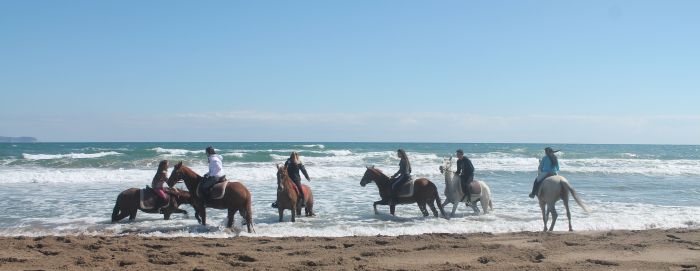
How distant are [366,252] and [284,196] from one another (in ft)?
11.7

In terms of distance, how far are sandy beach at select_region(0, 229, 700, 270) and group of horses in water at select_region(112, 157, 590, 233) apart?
1054 millimetres

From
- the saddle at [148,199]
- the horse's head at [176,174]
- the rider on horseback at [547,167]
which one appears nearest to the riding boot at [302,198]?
the horse's head at [176,174]

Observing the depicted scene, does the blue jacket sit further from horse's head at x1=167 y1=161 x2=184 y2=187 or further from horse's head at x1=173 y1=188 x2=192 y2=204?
horse's head at x1=173 y1=188 x2=192 y2=204

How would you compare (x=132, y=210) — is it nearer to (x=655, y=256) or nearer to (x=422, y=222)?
(x=422, y=222)

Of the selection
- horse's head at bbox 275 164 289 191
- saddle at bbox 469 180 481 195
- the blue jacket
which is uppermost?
the blue jacket

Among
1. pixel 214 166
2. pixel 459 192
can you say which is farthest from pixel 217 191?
pixel 459 192

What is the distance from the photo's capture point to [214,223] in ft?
35.6

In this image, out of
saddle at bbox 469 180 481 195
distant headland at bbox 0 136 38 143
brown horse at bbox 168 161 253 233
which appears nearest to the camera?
brown horse at bbox 168 161 253 233

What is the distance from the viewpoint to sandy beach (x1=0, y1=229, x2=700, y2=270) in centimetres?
693

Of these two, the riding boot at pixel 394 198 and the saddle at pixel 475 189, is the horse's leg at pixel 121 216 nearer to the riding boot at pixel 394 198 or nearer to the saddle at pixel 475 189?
the riding boot at pixel 394 198

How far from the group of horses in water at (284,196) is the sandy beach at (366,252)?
1054 mm

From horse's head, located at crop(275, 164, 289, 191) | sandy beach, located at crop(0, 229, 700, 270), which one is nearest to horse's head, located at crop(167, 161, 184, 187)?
sandy beach, located at crop(0, 229, 700, 270)

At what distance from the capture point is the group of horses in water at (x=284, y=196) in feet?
32.6

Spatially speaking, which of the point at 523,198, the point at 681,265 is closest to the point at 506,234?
the point at 681,265
